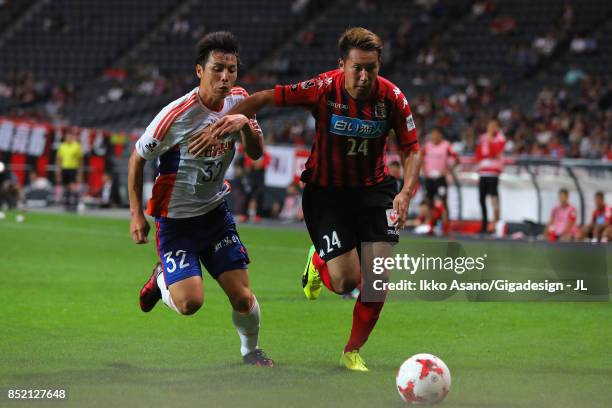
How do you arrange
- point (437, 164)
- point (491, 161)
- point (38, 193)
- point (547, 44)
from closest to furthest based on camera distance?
point (491, 161)
point (437, 164)
point (38, 193)
point (547, 44)

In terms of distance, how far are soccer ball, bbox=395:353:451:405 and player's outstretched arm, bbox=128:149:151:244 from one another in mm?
2015

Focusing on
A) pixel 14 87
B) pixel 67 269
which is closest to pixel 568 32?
pixel 14 87

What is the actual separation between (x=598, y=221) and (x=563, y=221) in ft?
2.59

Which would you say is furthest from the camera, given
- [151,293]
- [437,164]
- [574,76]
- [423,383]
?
[574,76]

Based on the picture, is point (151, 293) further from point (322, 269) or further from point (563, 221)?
point (563, 221)

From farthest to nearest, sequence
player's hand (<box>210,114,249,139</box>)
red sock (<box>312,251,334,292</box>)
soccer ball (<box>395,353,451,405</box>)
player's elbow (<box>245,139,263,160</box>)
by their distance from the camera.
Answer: red sock (<box>312,251,334,292</box>)
player's elbow (<box>245,139,263,160</box>)
player's hand (<box>210,114,249,139</box>)
soccer ball (<box>395,353,451,405</box>)

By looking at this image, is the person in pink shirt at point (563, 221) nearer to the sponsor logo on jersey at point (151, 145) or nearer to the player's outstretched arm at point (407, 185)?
the player's outstretched arm at point (407, 185)

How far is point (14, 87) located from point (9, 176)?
12.9 meters

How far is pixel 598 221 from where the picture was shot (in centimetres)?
1828

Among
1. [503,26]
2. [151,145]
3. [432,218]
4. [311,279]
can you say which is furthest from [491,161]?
[503,26]

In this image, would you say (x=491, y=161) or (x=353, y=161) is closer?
(x=353, y=161)

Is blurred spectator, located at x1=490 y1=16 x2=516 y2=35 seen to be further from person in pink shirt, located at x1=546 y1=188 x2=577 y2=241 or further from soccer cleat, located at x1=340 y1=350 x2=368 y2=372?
soccer cleat, located at x1=340 y1=350 x2=368 y2=372

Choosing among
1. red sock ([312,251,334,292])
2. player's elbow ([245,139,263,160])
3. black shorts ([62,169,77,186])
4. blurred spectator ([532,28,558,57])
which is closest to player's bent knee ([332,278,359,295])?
red sock ([312,251,334,292])

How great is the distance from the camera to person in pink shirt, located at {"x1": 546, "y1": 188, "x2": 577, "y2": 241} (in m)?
18.8
